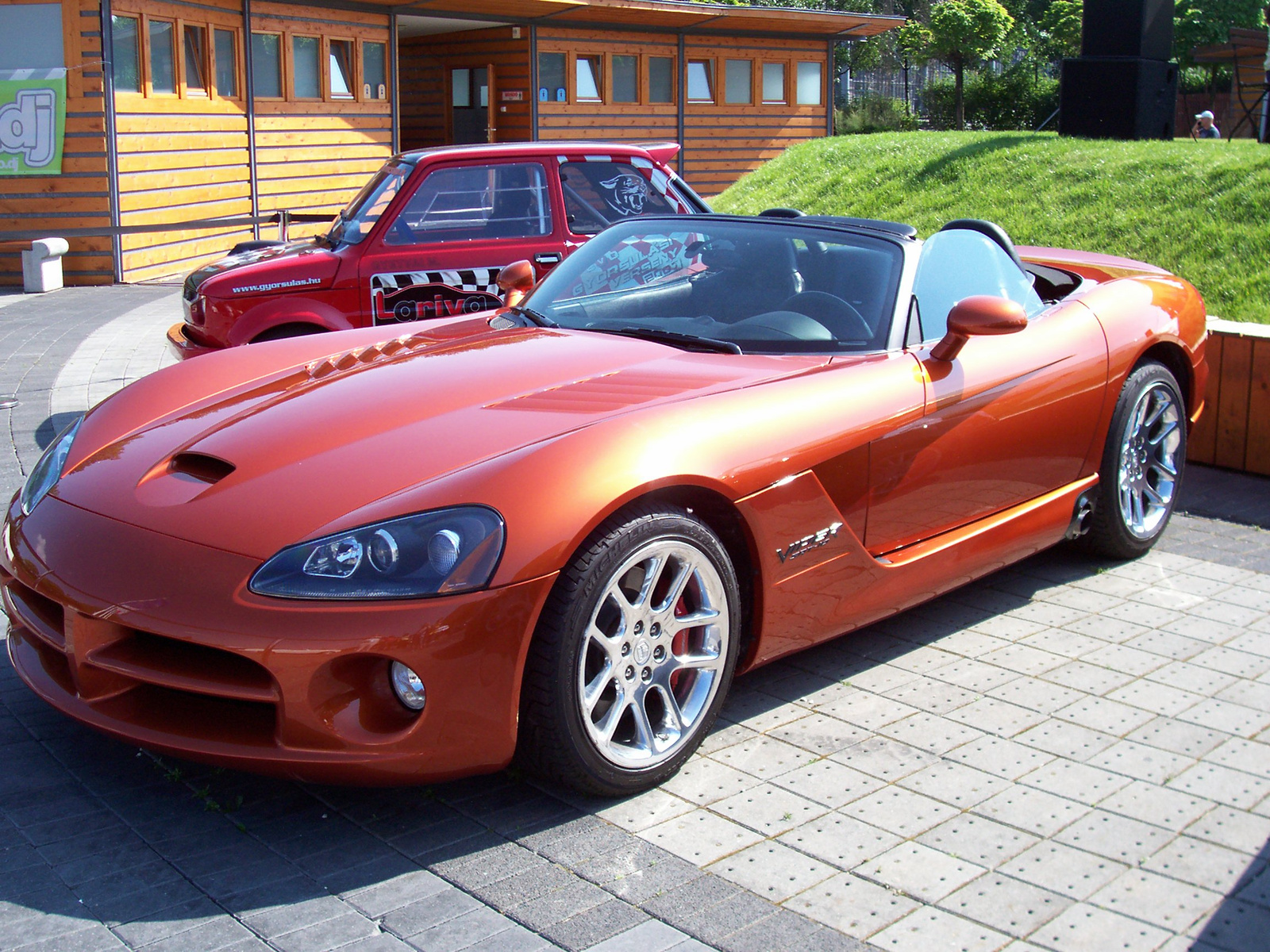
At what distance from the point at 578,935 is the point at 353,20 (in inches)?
702

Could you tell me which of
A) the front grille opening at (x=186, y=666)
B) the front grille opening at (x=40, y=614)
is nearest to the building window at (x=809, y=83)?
the front grille opening at (x=40, y=614)

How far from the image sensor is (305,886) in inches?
110

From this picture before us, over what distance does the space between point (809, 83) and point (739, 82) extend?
1.86m

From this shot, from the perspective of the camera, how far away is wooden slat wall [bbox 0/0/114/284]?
13.6m

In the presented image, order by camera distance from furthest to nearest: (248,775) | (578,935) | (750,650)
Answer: (750,650)
(248,775)
(578,935)

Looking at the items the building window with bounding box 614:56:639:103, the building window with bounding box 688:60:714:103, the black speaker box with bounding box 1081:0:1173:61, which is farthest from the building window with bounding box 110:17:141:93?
the building window with bounding box 688:60:714:103

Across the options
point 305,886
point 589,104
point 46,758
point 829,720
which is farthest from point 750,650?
point 589,104

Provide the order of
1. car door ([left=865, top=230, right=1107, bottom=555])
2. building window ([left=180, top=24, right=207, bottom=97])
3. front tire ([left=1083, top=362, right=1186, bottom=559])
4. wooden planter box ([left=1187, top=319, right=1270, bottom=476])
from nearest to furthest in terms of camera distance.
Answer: car door ([left=865, top=230, right=1107, bottom=555]), front tire ([left=1083, top=362, right=1186, bottom=559]), wooden planter box ([left=1187, top=319, right=1270, bottom=476]), building window ([left=180, top=24, right=207, bottom=97])

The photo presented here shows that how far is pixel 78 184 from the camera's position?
13953 mm

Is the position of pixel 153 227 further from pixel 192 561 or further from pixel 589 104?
pixel 589 104

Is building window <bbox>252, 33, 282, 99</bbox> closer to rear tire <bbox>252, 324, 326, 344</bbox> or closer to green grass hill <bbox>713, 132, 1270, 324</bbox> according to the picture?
green grass hill <bbox>713, 132, 1270, 324</bbox>

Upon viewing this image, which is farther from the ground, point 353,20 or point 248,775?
point 353,20

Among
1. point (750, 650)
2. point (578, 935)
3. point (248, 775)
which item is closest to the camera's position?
point (578, 935)

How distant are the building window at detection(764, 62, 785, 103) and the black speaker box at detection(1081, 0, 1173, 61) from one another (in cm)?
1151
